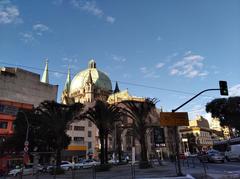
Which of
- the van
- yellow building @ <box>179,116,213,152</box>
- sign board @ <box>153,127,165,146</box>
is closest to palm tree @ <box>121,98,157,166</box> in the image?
the van

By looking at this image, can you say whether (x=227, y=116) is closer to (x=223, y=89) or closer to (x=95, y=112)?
(x=95, y=112)

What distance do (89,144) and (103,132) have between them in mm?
47935

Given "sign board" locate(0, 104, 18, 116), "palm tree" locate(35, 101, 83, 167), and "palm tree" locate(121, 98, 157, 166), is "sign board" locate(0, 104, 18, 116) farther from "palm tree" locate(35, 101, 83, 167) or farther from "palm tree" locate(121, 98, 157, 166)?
"palm tree" locate(121, 98, 157, 166)

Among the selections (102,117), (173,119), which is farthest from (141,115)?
(173,119)

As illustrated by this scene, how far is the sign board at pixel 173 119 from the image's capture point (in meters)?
20.1

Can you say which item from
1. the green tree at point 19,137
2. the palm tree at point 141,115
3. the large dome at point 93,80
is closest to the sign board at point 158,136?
the palm tree at point 141,115

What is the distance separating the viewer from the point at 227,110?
58.5 metres

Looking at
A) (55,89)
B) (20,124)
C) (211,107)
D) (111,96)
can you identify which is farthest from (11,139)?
(111,96)

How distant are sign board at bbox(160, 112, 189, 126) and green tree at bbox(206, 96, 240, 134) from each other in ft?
136

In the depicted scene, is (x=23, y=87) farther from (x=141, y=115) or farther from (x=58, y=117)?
(x=141, y=115)

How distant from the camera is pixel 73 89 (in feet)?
449

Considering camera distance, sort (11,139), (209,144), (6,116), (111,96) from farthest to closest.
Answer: (209,144) → (111,96) → (6,116) → (11,139)

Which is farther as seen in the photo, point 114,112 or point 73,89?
point 73,89

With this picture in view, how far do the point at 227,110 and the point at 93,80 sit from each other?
277 ft
